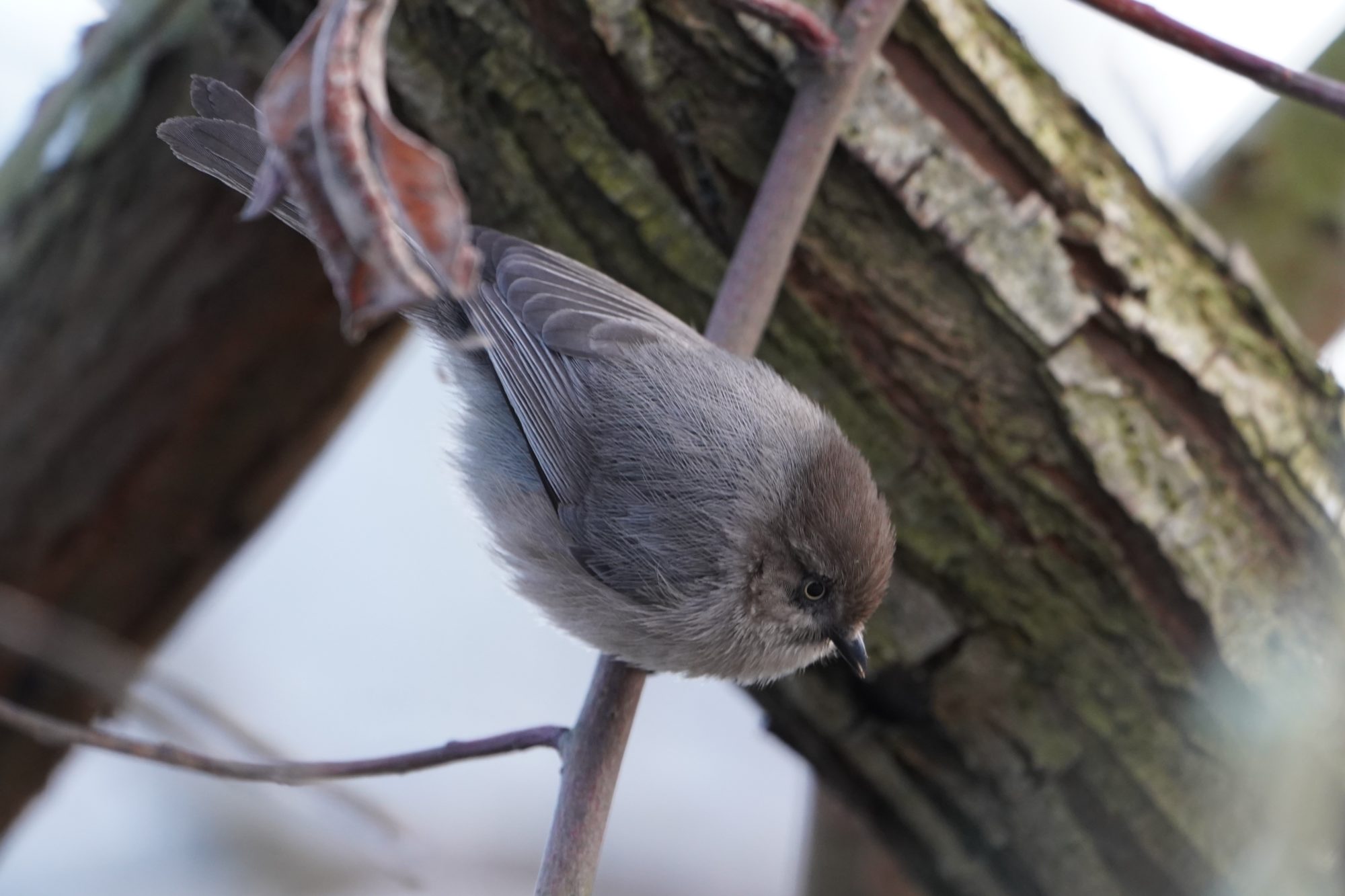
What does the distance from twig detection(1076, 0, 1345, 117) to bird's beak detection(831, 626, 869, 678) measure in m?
1.11

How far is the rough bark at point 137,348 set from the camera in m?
2.39

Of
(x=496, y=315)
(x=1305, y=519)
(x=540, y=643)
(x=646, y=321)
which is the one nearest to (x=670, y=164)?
(x=646, y=321)

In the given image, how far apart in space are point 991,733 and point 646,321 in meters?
1.10

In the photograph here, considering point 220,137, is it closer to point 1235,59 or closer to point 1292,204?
point 1235,59

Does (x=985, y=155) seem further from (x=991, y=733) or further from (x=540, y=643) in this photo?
(x=540, y=643)

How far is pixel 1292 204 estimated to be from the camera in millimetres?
2721

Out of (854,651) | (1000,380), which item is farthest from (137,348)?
(1000,380)

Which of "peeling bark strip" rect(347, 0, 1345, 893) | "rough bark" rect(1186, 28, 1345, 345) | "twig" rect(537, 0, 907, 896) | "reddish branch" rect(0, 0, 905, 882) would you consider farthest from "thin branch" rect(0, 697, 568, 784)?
"rough bark" rect(1186, 28, 1345, 345)

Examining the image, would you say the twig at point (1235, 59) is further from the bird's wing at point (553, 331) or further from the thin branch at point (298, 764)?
the thin branch at point (298, 764)

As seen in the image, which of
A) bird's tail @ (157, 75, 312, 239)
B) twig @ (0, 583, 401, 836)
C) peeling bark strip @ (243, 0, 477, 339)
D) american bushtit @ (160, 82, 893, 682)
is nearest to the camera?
peeling bark strip @ (243, 0, 477, 339)

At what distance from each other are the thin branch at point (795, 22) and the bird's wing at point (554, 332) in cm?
55

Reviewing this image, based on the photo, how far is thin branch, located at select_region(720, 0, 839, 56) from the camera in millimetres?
1784

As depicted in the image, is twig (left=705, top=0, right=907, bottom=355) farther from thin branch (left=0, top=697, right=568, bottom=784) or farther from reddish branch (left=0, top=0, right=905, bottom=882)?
thin branch (left=0, top=697, right=568, bottom=784)

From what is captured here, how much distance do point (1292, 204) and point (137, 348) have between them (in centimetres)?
269
